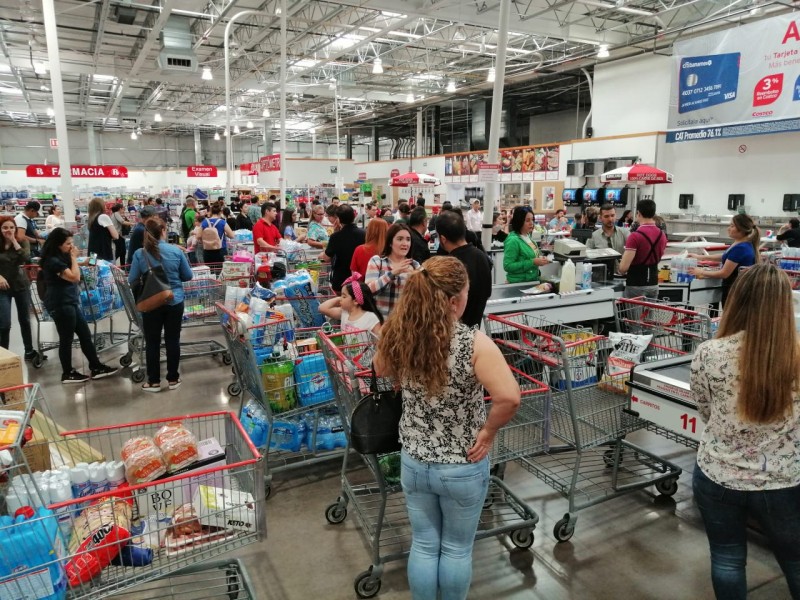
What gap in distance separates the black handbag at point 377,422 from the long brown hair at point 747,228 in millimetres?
4444

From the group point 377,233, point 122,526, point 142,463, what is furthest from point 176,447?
point 377,233

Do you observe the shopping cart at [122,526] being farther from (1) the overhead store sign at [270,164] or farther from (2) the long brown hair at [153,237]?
(1) the overhead store sign at [270,164]

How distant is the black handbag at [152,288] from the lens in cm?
517

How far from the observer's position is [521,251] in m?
5.62

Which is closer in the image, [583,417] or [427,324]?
[427,324]

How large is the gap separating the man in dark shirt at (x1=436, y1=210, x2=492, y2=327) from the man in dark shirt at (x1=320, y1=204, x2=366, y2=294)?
1836 millimetres

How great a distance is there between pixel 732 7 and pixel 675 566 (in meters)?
13.0

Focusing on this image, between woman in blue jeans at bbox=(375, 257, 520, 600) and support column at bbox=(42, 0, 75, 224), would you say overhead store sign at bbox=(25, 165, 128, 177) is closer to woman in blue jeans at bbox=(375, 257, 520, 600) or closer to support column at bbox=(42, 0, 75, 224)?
support column at bbox=(42, 0, 75, 224)

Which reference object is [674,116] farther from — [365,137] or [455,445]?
[365,137]

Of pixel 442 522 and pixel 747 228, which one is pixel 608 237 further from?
pixel 442 522

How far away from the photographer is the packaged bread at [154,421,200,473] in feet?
8.40

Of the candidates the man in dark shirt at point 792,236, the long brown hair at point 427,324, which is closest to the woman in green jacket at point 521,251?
the long brown hair at point 427,324

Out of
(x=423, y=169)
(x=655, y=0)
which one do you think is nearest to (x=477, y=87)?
(x=423, y=169)

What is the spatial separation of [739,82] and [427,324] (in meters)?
13.0
